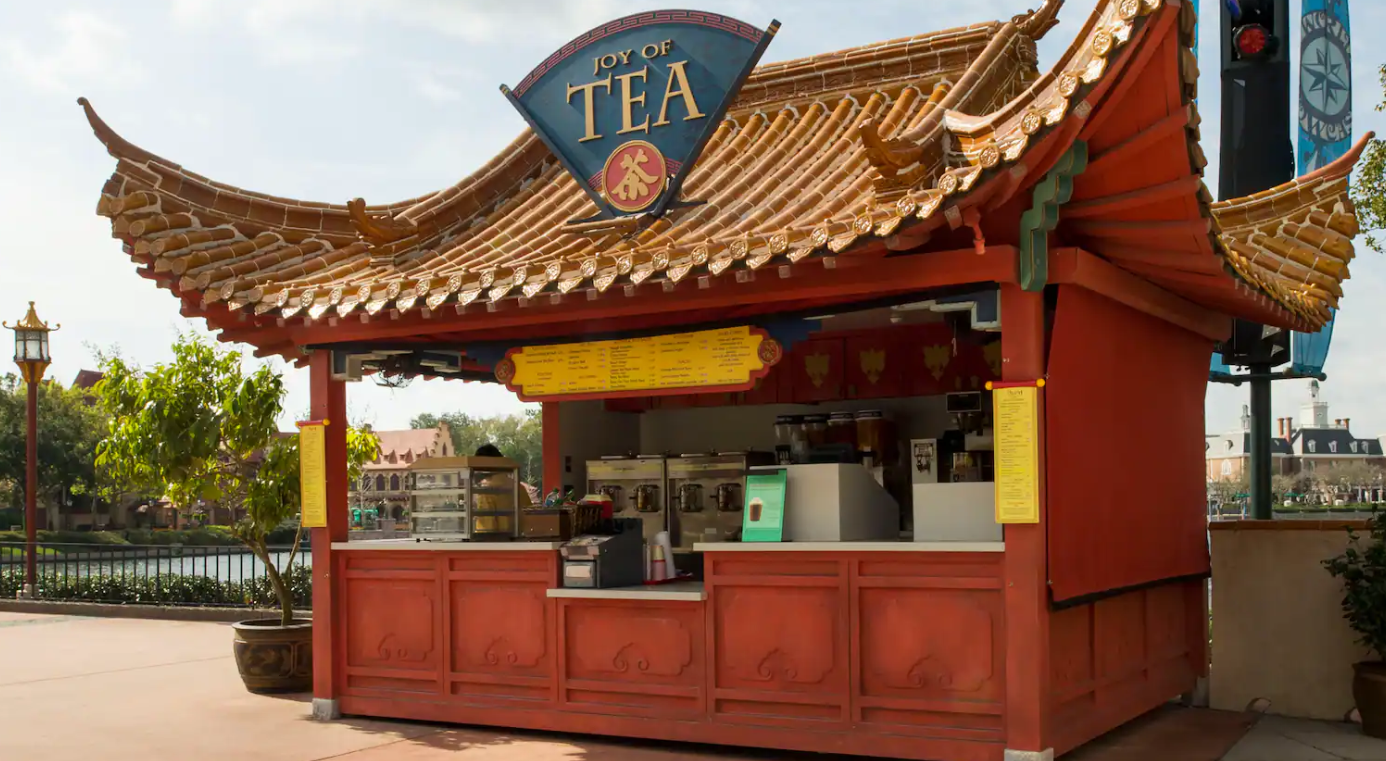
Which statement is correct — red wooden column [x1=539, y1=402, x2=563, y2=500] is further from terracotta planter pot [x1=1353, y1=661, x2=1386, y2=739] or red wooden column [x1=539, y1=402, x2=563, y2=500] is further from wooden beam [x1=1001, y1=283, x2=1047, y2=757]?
terracotta planter pot [x1=1353, y1=661, x2=1386, y2=739]

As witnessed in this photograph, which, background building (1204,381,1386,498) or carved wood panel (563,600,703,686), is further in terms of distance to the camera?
background building (1204,381,1386,498)

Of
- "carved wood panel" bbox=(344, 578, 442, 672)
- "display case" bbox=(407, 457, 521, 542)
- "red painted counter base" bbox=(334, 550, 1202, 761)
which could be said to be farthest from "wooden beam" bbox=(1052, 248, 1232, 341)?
"carved wood panel" bbox=(344, 578, 442, 672)

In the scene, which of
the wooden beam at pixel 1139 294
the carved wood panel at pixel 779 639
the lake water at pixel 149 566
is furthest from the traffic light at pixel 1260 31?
the lake water at pixel 149 566

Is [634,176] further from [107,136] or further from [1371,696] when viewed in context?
[1371,696]

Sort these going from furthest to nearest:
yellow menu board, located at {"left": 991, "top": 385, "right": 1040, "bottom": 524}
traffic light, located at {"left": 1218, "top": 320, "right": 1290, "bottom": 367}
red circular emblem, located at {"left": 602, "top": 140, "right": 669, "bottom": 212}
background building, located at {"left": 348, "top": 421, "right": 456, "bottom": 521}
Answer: background building, located at {"left": 348, "top": 421, "right": 456, "bottom": 521} < traffic light, located at {"left": 1218, "top": 320, "right": 1290, "bottom": 367} < red circular emblem, located at {"left": 602, "top": 140, "right": 669, "bottom": 212} < yellow menu board, located at {"left": 991, "top": 385, "right": 1040, "bottom": 524}

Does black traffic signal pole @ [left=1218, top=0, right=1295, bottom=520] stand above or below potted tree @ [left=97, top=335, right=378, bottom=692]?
above

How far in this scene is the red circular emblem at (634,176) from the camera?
27.5 feet

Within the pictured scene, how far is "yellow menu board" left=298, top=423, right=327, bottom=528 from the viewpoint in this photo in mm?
9109

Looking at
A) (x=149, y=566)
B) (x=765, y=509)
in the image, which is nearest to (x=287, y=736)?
(x=765, y=509)

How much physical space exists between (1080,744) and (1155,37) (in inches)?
160

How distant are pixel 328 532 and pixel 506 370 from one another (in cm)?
180

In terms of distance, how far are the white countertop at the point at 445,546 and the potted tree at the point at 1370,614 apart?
515 centimetres

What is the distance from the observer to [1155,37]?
5.77 metres

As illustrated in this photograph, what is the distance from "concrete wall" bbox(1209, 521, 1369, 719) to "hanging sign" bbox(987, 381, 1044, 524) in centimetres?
319
